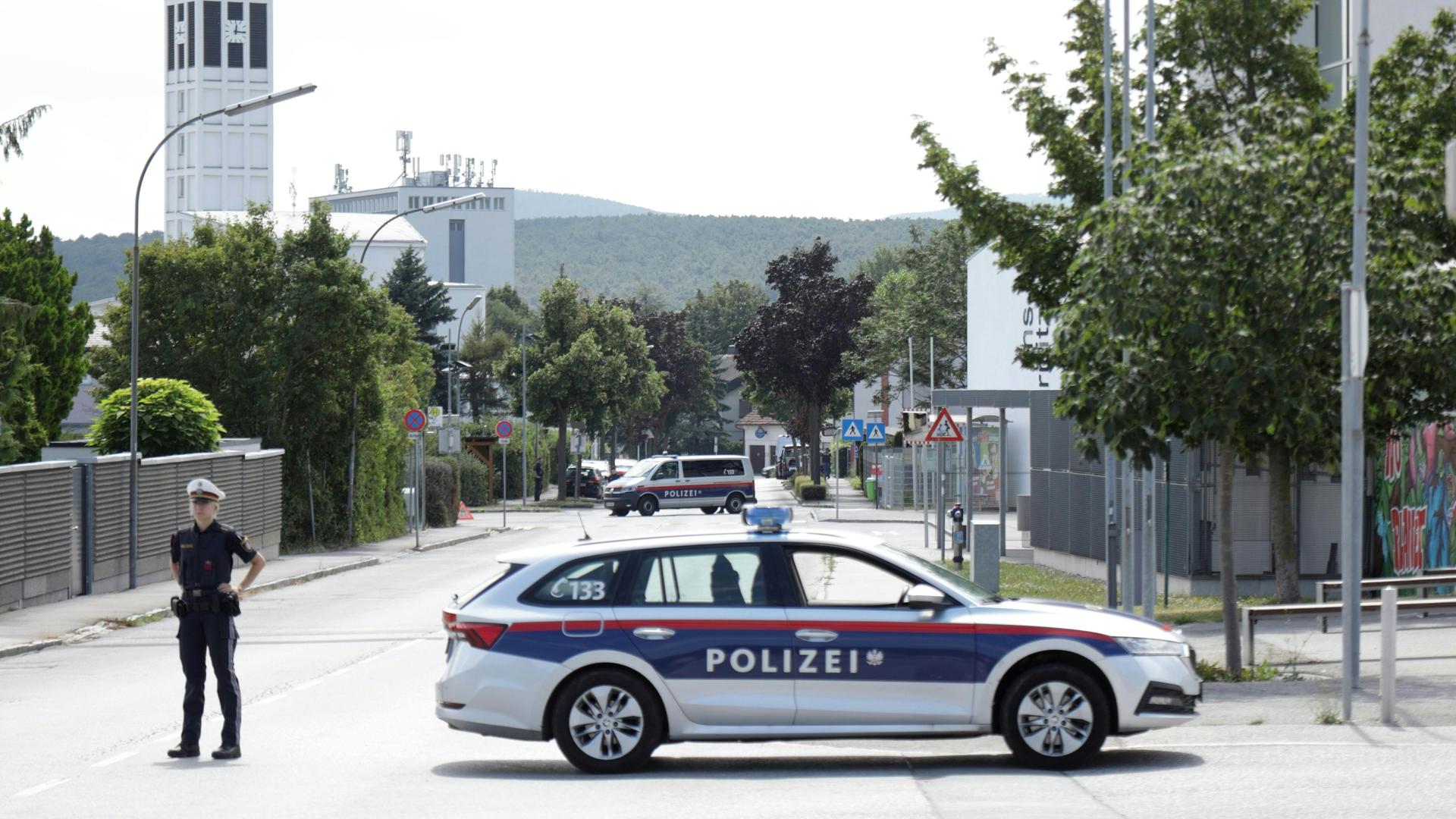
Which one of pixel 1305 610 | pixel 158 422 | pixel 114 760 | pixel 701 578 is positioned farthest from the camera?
pixel 158 422

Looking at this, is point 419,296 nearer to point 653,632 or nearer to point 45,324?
point 45,324

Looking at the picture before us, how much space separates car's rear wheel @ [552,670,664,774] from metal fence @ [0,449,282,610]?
566 inches

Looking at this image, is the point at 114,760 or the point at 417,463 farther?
the point at 417,463

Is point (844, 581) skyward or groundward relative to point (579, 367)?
groundward

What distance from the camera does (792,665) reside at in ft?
32.8

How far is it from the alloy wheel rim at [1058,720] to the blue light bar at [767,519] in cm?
176

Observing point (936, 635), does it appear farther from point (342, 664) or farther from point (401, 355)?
point (401, 355)

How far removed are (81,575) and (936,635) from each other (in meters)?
18.8

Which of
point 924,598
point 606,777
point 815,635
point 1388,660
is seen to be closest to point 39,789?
point 606,777

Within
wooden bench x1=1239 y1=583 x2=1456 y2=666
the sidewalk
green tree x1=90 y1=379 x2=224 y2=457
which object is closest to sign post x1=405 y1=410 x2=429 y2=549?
the sidewalk

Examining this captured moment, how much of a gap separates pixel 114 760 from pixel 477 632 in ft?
9.04

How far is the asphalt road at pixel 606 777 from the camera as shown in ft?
29.6

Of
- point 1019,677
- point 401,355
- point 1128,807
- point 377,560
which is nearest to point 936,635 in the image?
point 1019,677

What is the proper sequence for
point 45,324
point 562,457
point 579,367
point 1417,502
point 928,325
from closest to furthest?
point 1417,502, point 45,324, point 562,457, point 579,367, point 928,325
